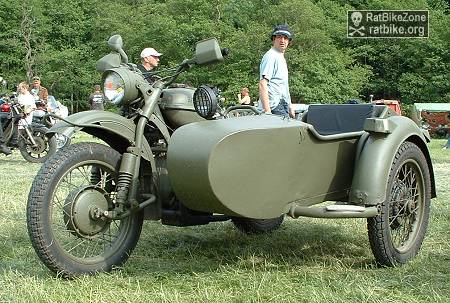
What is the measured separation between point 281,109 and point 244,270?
2092mm

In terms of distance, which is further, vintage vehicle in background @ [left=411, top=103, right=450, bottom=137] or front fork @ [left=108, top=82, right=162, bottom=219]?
vintage vehicle in background @ [left=411, top=103, right=450, bottom=137]

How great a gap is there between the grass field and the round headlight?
0.89 m

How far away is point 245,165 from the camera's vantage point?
349cm

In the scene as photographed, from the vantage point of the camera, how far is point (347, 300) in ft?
10.8

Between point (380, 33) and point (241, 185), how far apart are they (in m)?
34.5

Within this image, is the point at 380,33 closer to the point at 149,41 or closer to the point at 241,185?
the point at 149,41

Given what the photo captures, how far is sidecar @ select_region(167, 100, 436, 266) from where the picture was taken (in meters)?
3.48

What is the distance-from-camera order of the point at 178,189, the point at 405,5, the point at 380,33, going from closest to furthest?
1. the point at 178,189
2. the point at 380,33
3. the point at 405,5

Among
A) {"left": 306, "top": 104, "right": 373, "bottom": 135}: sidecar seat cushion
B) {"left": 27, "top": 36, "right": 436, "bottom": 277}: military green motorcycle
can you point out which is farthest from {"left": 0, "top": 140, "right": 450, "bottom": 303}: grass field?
{"left": 306, "top": 104, "right": 373, "bottom": 135}: sidecar seat cushion

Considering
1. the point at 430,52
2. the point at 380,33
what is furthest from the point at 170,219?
the point at 430,52

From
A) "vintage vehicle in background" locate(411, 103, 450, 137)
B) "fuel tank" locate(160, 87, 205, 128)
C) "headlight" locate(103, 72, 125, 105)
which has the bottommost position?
"vintage vehicle in background" locate(411, 103, 450, 137)

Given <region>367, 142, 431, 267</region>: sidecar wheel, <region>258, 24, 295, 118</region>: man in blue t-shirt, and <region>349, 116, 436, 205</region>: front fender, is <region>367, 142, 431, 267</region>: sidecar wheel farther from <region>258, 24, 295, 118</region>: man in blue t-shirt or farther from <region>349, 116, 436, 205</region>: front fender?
<region>258, 24, 295, 118</region>: man in blue t-shirt

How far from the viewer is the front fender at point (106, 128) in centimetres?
383

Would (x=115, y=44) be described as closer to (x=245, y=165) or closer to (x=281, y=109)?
(x=245, y=165)
